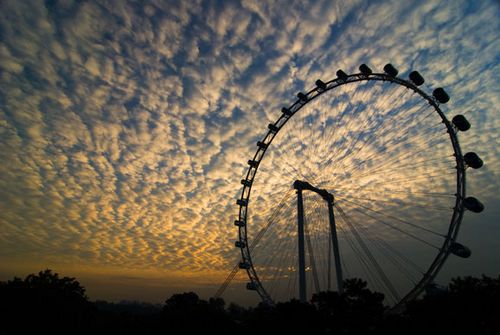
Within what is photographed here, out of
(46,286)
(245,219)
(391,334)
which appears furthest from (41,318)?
(391,334)

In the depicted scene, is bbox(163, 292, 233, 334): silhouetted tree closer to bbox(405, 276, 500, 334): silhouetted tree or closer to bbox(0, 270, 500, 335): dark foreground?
bbox(0, 270, 500, 335): dark foreground

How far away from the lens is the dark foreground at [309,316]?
22656mm

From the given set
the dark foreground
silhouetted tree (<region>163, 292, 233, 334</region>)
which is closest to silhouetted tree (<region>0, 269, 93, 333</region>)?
the dark foreground

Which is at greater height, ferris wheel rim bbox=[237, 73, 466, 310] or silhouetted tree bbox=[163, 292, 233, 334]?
ferris wheel rim bbox=[237, 73, 466, 310]

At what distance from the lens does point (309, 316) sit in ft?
91.4

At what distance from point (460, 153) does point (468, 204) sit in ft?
18.7

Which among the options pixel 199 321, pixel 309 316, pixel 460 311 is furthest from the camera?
pixel 199 321

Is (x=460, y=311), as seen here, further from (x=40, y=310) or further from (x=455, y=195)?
(x=40, y=310)

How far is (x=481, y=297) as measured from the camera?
76.6 ft

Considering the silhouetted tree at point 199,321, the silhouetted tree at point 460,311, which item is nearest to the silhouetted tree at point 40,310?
the silhouetted tree at point 199,321

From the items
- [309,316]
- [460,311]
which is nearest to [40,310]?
[309,316]

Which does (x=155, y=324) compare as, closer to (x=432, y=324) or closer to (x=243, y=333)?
(x=243, y=333)

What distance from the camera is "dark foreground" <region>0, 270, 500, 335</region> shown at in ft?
Result: 74.3

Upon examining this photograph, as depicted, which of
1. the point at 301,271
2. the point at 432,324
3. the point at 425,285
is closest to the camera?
the point at 432,324
